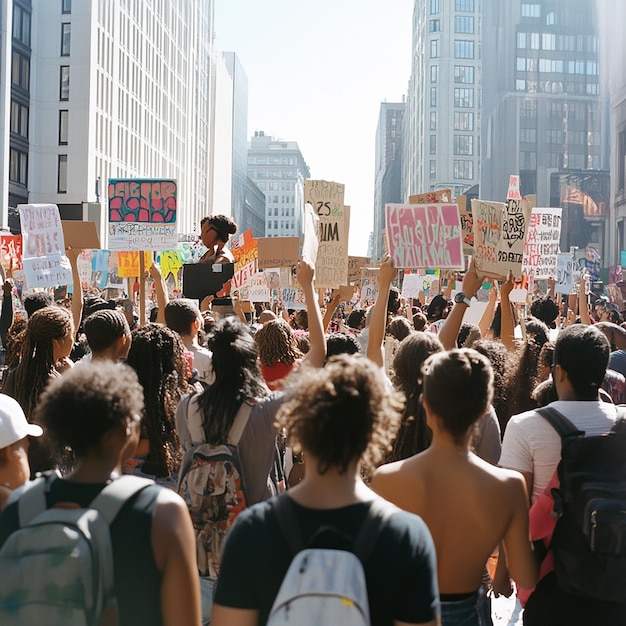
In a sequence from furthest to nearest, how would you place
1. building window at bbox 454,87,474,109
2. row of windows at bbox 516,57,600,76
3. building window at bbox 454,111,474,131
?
1. building window at bbox 454,87,474,109
2. building window at bbox 454,111,474,131
3. row of windows at bbox 516,57,600,76

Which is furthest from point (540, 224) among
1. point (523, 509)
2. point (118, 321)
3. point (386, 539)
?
point (386, 539)

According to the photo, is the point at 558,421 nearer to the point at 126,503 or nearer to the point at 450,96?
the point at 126,503

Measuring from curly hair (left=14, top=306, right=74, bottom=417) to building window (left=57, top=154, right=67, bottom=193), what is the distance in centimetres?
5296

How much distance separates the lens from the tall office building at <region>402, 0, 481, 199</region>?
127 m

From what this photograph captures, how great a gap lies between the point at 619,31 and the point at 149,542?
149 feet

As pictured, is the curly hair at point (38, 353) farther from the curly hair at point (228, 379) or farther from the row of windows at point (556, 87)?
the row of windows at point (556, 87)

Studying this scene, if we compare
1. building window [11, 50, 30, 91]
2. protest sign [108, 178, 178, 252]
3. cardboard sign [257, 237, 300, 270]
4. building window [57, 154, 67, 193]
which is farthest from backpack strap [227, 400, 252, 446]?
building window [57, 154, 67, 193]

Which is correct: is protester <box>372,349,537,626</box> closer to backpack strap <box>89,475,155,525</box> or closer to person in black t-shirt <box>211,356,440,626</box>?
person in black t-shirt <box>211,356,440,626</box>

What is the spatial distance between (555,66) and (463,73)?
1506 inches

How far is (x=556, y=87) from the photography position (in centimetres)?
9225

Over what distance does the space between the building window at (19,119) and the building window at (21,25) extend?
366cm

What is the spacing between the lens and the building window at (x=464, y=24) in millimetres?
129250

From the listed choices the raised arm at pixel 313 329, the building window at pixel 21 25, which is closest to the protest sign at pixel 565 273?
the raised arm at pixel 313 329

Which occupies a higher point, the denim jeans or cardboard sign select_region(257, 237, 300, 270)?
cardboard sign select_region(257, 237, 300, 270)
